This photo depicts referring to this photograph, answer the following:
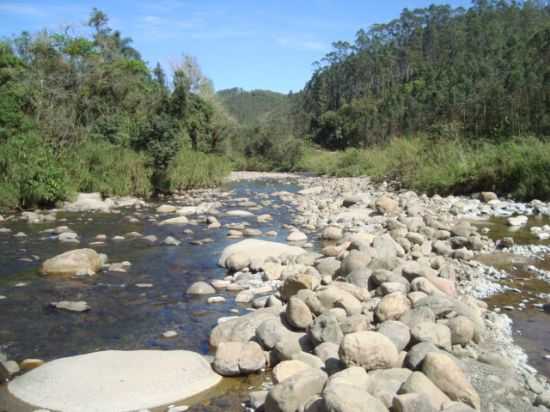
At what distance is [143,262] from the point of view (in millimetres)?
10266

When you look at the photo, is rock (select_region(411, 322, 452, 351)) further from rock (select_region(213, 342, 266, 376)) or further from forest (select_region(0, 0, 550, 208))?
forest (select_region(0, 0, 550, 208))

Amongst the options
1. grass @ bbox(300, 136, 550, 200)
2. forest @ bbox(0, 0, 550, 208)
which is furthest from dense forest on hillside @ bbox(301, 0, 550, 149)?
grass @ bbox(300, 136, 550, 200)

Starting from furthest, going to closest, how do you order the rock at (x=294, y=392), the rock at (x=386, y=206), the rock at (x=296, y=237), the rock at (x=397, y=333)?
the rock at (x=386, y=206) < the rock at (x=296, y=237) < the rock at (x=397, y=333) < the rock at (x=294, y=392)

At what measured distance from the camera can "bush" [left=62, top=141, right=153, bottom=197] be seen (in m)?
19.5

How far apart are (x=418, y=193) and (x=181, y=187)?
1051cm

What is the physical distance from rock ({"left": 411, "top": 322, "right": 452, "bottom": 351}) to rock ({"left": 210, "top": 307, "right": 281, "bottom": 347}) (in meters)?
1.63

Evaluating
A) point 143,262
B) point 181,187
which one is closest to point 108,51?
point 181,187

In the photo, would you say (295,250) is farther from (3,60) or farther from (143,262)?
(3,60)

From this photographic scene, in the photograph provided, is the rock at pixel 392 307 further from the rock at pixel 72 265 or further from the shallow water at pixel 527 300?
the rock at pixel 72 265

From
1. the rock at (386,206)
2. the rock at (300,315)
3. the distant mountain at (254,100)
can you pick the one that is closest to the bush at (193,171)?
the rock at (386,206)

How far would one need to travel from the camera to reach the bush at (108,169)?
1953 cm

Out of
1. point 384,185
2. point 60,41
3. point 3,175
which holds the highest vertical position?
point 60,41

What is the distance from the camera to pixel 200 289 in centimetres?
815

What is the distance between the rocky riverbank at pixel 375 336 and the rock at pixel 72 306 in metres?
2.04
